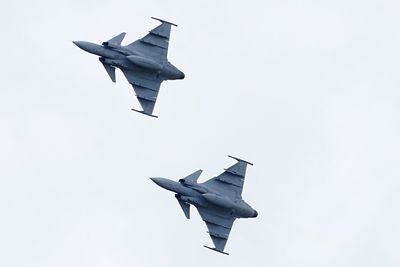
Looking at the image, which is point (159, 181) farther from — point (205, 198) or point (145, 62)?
point (145, 62)

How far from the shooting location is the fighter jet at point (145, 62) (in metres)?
173

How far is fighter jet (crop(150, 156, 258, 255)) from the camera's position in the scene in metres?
172

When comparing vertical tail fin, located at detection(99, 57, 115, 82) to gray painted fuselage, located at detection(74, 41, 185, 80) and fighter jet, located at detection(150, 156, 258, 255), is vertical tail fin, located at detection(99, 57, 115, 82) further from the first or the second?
→ fighter jet, located at detection(150, 156, 258, 255)

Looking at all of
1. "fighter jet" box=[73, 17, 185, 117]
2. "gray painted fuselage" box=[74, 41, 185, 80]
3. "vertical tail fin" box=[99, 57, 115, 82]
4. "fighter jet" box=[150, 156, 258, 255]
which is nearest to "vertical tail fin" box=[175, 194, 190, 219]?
"fighter jet" box=[150, 156, 258, 255]

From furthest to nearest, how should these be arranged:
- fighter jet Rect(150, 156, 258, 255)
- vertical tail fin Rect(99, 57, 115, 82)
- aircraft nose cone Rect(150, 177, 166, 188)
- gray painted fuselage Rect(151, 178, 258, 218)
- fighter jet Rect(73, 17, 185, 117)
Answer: vertical tail fin Rect(99, 57, 115, 82) < fighter jet Rect(73, 17, 185, 117) < fighter jet Rect(150, 156, 258, 255) < gray painted fuselage Rect(151, 178, 258, 218) < aircraft nose cone Rect(150, 177, 166, 188)

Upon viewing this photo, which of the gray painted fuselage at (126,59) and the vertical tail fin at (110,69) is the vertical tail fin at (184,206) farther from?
the vertical tail fin at (110,69)

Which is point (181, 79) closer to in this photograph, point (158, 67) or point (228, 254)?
point (158, 67)

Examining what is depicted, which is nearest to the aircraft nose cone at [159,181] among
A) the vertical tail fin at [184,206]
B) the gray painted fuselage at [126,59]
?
the vertical tail fin at [184,206]

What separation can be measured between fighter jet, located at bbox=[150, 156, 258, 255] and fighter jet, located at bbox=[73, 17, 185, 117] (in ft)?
29.5

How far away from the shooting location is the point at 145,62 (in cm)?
17262

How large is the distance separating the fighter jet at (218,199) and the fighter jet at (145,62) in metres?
9.00

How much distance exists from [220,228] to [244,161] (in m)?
7.63

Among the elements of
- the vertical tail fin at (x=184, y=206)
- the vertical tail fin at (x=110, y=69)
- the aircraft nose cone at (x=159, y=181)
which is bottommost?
the vertical tail fin at (x=184, y=206)

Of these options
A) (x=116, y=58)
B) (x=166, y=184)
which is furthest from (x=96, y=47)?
(x=166, y=184)
